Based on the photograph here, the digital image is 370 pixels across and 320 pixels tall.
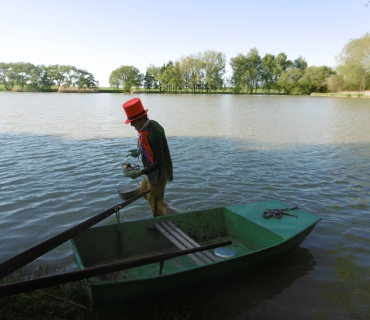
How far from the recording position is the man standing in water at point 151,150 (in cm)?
488

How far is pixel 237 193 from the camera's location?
914cm

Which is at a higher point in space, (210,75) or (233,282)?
(210,75)

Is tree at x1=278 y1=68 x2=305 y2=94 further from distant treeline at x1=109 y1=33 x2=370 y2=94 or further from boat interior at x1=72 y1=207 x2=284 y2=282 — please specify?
boat interior at x1=72 y1=207 x2=284 y2=282

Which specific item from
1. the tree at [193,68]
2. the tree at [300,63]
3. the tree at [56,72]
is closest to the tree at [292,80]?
the tree at [300,63]

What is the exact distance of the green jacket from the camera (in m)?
5.01

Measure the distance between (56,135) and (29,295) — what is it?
612 inches

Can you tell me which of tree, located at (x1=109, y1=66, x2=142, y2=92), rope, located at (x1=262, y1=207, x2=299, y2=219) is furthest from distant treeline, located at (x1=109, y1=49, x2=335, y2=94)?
rope, located at (x1=262, y1=207, x2=299, y2=219)

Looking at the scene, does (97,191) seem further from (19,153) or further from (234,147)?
(234,147)

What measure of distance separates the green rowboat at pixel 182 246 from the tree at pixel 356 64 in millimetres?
92312

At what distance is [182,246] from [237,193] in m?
4.81

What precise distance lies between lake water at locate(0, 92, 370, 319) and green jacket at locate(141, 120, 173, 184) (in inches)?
83.2

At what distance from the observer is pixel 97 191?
8953 mm

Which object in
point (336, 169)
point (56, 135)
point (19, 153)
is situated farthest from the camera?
point (56, 135)

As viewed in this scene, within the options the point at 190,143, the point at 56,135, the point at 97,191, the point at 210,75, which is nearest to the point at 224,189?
the point at 97,191
